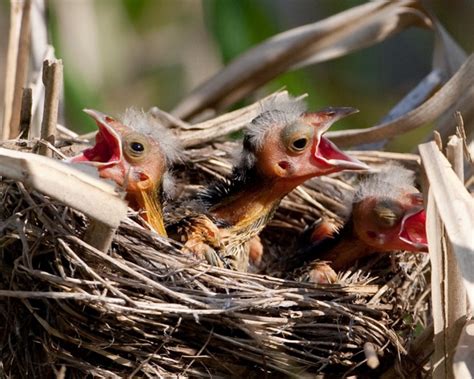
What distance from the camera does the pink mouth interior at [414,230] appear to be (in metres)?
1.92

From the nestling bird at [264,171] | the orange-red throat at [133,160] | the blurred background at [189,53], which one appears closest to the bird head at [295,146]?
the nestling bird at [264,171]

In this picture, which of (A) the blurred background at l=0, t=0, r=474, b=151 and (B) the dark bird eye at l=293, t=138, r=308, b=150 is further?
(A) the blurred background at l=0, t=0, r=474, b=151

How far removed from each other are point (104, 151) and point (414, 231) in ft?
2.00

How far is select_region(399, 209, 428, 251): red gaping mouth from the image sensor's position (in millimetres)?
1907

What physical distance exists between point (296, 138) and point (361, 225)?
0.22 meters

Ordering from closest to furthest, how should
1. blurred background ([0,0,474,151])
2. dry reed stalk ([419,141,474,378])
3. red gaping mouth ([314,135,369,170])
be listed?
dry reed stalk ([419,141,474,378]) → red gaping mouth ([314,135,369,170]) → blurred background ([0,0,474,151])

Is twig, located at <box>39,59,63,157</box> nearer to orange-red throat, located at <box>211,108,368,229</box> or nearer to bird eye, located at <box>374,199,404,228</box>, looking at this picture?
orange-red throat, located at <box>211,108,368,229</box>

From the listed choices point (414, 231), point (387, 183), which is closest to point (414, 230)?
point (414, 231)

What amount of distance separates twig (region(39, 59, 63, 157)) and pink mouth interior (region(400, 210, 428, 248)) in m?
0.71

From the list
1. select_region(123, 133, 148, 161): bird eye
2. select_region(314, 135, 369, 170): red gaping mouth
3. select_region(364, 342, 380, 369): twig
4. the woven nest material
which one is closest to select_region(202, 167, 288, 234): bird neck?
select_region(314, 135, 369, 170): red gaping mouth

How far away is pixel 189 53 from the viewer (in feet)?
11.4

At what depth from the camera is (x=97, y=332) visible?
1.58 m

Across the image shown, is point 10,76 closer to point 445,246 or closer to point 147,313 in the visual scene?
point 147,313

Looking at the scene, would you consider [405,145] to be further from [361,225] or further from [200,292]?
[200,292]
